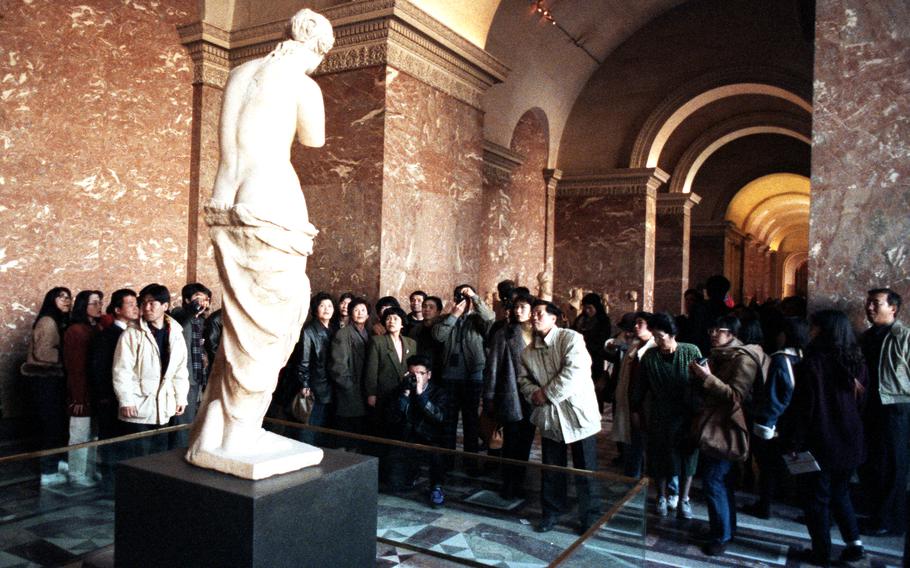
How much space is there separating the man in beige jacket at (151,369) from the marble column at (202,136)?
3.05 meters

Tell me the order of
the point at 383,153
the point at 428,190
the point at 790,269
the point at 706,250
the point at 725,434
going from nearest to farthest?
the point at 725,434 < the point at 383,153 < the point at 428,190 < the point at 706,250 < the point at 790,269

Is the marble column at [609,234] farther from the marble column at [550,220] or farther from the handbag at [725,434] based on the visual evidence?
the handbag at [725,434]

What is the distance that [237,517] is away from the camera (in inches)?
103

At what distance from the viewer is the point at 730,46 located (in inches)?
520

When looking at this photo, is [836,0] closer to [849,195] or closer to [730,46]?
[849,195]

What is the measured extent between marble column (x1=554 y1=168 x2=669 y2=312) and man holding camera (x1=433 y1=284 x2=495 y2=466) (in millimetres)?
7436

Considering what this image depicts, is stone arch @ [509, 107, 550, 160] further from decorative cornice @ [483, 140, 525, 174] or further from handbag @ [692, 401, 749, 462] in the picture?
handbag @ [692, 401, 749, 462]

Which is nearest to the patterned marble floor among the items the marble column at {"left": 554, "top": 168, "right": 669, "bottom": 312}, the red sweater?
the red sweater

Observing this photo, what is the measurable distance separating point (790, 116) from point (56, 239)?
15.7m

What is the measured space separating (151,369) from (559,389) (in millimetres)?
2878

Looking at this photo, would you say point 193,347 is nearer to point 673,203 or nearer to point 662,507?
point 662,507

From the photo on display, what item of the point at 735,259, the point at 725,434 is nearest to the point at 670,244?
the point at 735,259

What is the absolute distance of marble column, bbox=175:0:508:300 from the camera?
22.8 feet

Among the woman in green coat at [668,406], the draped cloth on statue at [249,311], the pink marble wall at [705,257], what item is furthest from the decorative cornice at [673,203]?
the draped cloth on statue at [249,311]
